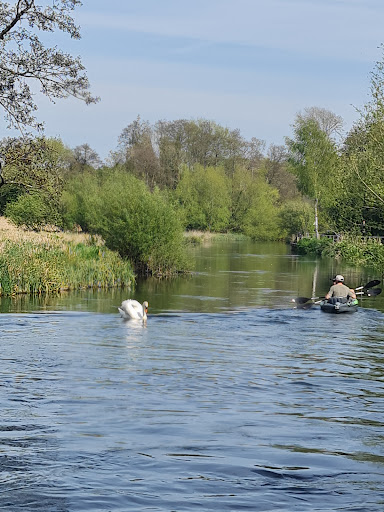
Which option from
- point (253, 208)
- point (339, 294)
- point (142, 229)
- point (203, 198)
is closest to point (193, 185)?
point (203, 198)

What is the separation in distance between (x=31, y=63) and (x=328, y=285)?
2156cm

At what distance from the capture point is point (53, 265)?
34.2 meters

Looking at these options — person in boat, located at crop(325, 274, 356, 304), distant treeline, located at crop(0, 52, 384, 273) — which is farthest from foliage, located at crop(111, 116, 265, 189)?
person in boat, located at crop(325, 274, 356, 304)

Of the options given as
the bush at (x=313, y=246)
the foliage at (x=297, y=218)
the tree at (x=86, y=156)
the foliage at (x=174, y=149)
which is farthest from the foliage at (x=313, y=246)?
the tree at (x=86, y=156)

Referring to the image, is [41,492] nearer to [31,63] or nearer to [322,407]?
[322,407]

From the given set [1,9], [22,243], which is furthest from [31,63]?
[22,243]

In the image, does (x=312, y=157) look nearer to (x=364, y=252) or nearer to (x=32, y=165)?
(x=364, y=252)

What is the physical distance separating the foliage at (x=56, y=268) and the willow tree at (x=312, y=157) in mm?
44351

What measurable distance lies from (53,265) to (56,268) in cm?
19

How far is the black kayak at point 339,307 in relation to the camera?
27953 millimetres

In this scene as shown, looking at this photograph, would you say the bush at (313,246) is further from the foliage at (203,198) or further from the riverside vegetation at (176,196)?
the foliage at (203,198)

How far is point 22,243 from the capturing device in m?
34.3

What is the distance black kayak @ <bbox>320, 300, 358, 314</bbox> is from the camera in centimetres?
2795

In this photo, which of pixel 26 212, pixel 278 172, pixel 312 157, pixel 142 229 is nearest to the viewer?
pixel 142 229
